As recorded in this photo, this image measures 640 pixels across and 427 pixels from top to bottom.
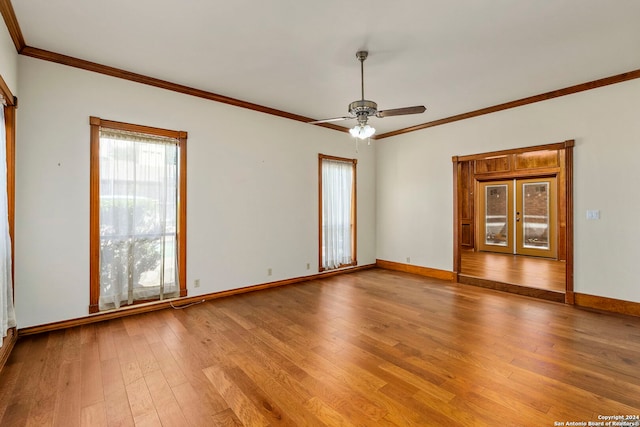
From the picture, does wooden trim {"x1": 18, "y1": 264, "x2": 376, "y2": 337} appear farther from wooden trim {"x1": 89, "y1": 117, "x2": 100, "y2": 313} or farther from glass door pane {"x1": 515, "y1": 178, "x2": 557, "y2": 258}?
glass door pane {"x1": 515, "y1": 178, "x2": 557, "y2": 258}

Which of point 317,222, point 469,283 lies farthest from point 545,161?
point 317,222

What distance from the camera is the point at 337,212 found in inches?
237

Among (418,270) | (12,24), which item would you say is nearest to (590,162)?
(418,270)

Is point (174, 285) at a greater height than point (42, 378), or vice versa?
point (174, 285)

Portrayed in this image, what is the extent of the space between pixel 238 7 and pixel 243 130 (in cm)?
231

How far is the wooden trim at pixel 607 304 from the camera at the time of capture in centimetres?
372

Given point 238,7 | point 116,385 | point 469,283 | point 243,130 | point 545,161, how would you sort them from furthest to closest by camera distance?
point 545,161, point 469,283, point 243,130, point 238,7, point 116,385

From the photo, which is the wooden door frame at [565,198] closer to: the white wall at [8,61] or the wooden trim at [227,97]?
the wooden trim at [227,97]

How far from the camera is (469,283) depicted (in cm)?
530

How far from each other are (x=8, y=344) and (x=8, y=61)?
2.61 metres

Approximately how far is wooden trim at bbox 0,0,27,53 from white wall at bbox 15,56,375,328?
0.24 meters

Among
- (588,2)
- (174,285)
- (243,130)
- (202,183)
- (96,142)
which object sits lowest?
(174,285)

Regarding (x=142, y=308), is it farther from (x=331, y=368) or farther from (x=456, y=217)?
(x=456, y=217)

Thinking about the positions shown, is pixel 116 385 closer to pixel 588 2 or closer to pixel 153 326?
pixel 153 326
